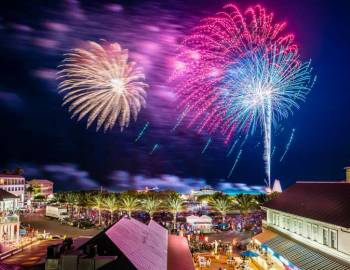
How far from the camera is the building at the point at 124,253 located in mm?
17062

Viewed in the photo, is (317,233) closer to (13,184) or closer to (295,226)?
(295,226)

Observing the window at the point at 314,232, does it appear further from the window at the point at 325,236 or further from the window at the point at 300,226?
the window at the point at 300,226

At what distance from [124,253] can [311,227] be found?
16.6m

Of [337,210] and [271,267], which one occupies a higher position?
[337,210]

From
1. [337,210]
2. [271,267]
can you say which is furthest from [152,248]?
[271,267]

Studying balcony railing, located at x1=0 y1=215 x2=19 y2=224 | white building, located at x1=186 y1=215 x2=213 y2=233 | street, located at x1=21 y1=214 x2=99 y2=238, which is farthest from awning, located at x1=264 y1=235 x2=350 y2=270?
balcony railing, located at x1=0 y1=215 x2=19 y2=224

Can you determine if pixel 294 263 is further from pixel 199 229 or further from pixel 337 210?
pixel 199 229

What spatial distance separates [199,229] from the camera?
6131cm

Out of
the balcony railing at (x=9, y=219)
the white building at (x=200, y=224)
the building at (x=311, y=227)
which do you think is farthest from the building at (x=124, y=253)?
the white building at (x=200, y=224)

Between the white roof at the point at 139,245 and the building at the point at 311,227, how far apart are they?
9.83 meters

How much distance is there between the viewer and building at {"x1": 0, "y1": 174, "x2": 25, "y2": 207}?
10854cm

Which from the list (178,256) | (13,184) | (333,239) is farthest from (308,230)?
(13,184)

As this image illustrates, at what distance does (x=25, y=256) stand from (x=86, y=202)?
48159mm

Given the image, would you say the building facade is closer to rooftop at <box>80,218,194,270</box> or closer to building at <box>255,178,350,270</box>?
building at <box>255,178,350,270</box>
